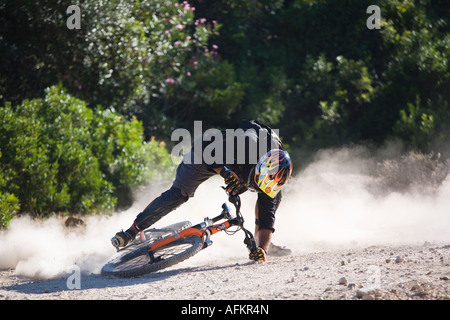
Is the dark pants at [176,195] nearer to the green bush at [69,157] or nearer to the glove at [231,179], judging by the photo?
the glove at [231,179]

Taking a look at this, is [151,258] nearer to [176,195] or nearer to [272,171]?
[176,195]

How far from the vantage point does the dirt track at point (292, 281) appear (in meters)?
4.49

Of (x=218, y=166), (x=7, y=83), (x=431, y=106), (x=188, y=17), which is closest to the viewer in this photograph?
(x=218, y=166)

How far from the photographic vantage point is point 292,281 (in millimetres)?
4957

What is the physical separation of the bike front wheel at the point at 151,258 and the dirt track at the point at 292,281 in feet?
0.33

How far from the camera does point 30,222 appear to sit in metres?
8.16

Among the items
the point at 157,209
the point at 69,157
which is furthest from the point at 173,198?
the point at 69,157

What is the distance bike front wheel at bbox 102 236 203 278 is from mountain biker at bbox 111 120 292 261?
225mm

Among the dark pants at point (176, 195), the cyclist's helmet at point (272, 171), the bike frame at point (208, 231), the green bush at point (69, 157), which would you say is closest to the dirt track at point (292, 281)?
the bike frame at point (208, 231)

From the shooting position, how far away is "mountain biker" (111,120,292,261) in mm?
5867

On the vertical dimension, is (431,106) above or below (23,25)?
below

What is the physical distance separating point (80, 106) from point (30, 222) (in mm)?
2426
